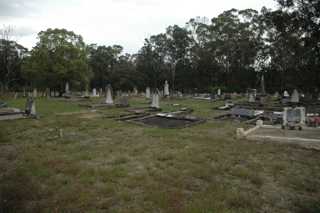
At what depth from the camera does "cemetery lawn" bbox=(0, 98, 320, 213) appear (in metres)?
3.54

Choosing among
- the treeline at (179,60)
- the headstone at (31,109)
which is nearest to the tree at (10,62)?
the treeline at (179,60)

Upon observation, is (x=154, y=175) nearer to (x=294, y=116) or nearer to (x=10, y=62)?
(x=294, y=116)

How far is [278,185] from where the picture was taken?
4.32 metres

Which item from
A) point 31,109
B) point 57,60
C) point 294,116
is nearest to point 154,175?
point 294,116

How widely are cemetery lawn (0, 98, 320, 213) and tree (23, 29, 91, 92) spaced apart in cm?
2537

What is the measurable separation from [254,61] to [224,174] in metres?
37.3

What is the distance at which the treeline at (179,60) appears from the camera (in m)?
31.6

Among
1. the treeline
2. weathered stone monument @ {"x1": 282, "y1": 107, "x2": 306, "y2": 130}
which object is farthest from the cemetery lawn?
the treeline

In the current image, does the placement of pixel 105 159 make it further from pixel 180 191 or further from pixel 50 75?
pixel 50 75

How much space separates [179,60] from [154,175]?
4189 cm

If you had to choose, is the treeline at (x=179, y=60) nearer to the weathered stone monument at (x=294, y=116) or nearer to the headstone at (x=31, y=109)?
the weathered stone monument at (x=294, y=116)

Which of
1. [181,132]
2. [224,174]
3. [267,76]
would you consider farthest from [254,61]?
[224,174]

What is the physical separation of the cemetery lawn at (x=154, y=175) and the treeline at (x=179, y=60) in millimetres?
17819

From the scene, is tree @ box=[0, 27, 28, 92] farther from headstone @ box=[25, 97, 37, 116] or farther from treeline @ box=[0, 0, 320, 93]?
headstone @ box=[25, 97, 37, 116]
